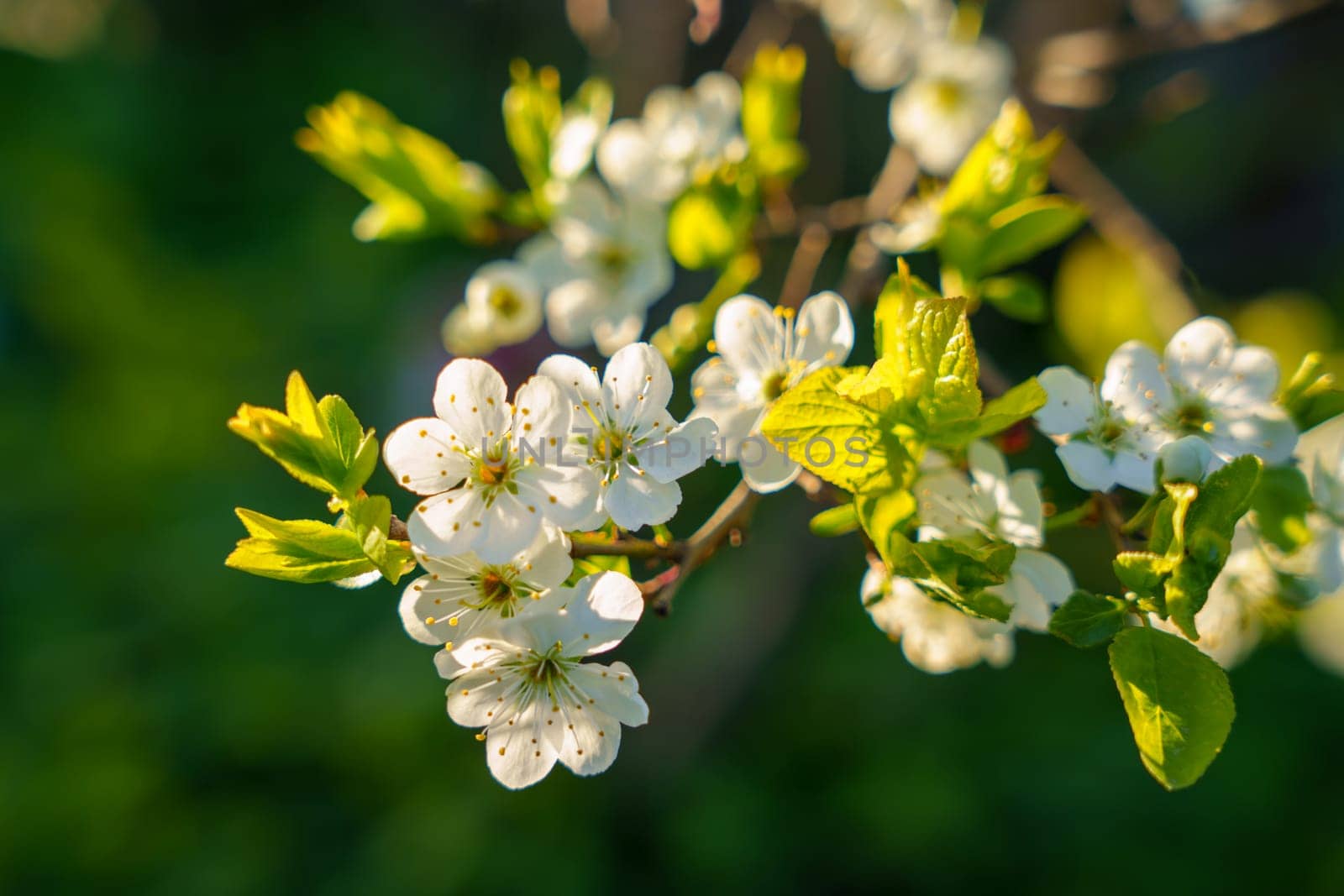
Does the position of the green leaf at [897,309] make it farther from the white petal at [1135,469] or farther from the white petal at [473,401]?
the white petal at [473,401]

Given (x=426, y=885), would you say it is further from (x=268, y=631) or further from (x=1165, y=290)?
(x=1165, y=290)

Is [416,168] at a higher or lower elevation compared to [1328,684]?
higher

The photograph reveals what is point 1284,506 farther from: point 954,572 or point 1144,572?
point 954,572

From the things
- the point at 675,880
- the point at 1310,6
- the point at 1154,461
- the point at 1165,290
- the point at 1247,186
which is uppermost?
the point at 1154,461

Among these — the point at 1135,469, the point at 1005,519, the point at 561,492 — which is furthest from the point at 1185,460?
the point at 561,492

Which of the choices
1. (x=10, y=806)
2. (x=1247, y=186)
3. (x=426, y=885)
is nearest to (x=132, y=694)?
(x=10, y=806)

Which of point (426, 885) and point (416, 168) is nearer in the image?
point (416, 168)

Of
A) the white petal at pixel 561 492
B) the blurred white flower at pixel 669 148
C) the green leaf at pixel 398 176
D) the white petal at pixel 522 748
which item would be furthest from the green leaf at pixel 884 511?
the green leaf at pixel 398 176
